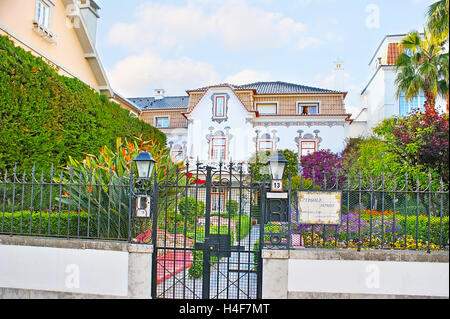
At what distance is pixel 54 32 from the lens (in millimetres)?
13031

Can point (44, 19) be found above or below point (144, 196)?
above

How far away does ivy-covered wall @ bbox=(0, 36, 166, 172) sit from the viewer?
8797 millimetres

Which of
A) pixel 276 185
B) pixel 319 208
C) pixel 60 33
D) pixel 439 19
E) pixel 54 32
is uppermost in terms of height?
pixel 60 33

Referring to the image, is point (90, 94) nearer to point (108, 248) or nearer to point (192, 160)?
point (108, 248)

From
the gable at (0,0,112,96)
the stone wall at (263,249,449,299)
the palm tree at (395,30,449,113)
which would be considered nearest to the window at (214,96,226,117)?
the gable at (0,0,112,96)

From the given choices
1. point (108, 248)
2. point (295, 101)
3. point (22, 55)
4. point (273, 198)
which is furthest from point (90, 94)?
point (295, 101)

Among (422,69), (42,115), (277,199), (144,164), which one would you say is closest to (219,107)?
(422,69)

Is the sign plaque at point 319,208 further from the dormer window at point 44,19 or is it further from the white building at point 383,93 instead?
the white building at point 383,93

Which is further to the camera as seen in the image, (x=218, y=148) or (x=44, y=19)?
(x=218, y=148)

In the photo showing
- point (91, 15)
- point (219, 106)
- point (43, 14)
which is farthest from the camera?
point (219, 106)

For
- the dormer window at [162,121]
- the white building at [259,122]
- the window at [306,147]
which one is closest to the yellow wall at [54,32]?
the white building at [259,122]

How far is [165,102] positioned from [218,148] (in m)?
7.79

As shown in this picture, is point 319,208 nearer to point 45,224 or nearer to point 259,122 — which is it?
point 45,224

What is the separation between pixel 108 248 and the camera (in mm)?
5559
